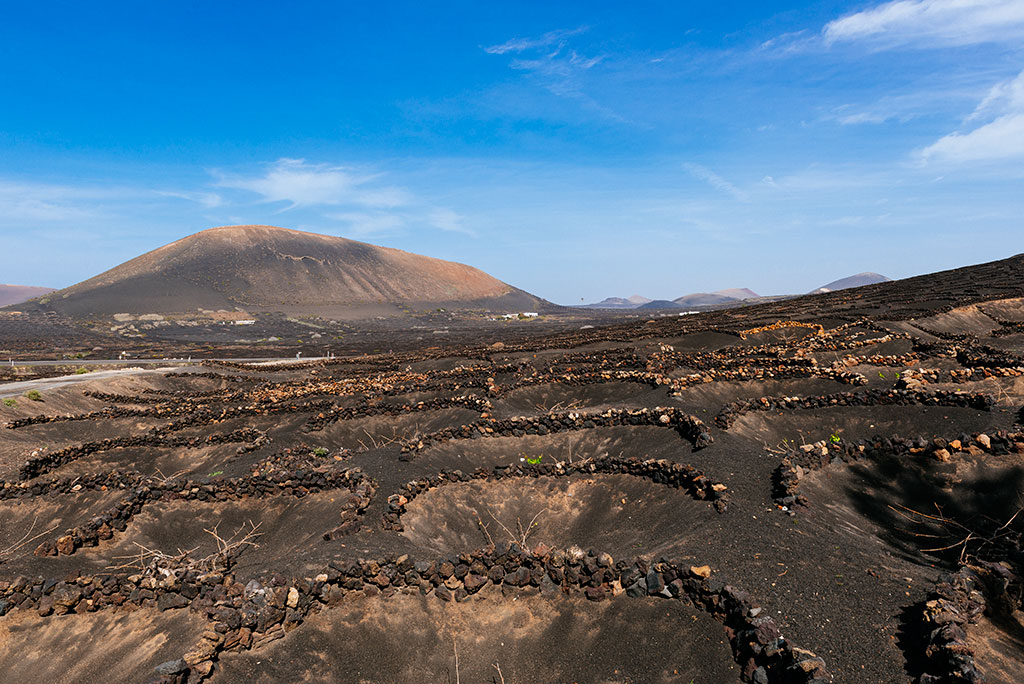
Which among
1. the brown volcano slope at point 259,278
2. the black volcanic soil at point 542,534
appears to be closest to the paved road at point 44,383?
the black volcanic soil at point 542,534

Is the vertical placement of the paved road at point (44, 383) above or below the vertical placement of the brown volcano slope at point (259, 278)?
below

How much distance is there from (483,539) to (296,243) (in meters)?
187

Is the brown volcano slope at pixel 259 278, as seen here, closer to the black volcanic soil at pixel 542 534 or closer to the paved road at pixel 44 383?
the paved road at pixel 44 383

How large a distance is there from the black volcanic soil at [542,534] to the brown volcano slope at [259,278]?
Result: 118803 millimetres

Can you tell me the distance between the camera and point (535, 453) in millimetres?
15984

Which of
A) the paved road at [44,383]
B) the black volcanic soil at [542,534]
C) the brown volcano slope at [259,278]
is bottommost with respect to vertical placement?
the black volcanic soil at [542,534]

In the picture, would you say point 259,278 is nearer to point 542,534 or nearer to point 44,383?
point 44,383

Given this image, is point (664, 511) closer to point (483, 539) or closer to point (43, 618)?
point (483, 539)

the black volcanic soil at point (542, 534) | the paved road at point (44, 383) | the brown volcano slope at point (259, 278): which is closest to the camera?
the black volcanic soil at point (542, 534)

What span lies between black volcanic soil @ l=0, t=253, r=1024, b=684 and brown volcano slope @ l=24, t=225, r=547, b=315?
119 meters

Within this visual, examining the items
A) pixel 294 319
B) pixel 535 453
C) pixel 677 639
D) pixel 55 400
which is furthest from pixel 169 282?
pixel 677 639

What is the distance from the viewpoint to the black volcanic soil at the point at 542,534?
6719mm

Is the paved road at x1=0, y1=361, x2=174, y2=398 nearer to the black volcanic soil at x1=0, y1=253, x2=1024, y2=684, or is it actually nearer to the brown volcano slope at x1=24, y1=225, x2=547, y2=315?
the black volcanic soil at x1=0, y1=253, x2=1024, y2=684

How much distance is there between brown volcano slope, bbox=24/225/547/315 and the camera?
399 ft
